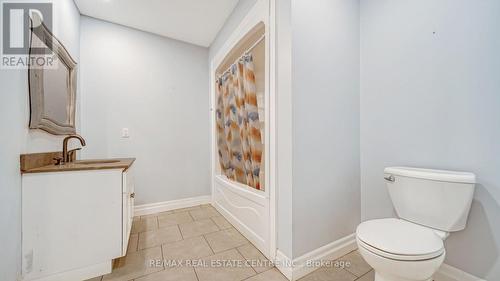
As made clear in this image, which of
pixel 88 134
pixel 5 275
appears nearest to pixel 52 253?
pixel 5 275

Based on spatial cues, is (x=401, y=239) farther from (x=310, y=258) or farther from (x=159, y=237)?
(x=159, y=237)

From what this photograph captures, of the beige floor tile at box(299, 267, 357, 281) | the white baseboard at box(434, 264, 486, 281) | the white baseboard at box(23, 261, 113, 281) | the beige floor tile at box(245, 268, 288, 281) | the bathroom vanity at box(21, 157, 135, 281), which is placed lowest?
the beige floor tile at box(245, 268, 288, 281)

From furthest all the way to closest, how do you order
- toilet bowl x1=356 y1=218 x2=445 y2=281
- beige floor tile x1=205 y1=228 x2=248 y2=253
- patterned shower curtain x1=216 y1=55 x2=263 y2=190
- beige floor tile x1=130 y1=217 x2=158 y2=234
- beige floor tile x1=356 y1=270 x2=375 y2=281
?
beige floor tile x1=130 y1=217 x2=158 y2=234 < patterned shower curtain x1=216 y1=55 x2=263 y2=190 < beige floor tile x1=205 y1=228 x2=248 y2=253 < beige floor tile x1=356 y1=270 x2=375 y2=281 < toilet bowl x1=356 y1=218 x2=445 y2=281

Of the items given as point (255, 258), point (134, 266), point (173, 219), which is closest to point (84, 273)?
point (134, 266)

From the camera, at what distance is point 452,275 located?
46.4 inches

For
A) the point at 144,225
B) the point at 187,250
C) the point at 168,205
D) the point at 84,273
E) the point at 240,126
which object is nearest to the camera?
the point at 84,273

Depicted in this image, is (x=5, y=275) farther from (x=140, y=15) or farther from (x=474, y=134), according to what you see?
(x=474, y=134)

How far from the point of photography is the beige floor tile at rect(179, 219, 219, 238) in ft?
6.27

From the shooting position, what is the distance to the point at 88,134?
2.16 m

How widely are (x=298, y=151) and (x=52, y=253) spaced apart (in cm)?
170

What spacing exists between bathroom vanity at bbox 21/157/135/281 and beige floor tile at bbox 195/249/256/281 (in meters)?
0.61

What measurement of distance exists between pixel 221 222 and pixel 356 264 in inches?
52.8

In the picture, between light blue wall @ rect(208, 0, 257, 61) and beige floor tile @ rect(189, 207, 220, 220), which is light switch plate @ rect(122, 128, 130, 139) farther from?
light blue wall @ rect(208, 0, 257, 61)

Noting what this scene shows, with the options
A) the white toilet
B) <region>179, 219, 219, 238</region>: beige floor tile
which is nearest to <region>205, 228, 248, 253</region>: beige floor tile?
<region>179, 219, 219, 238</region>: beige floor tile
